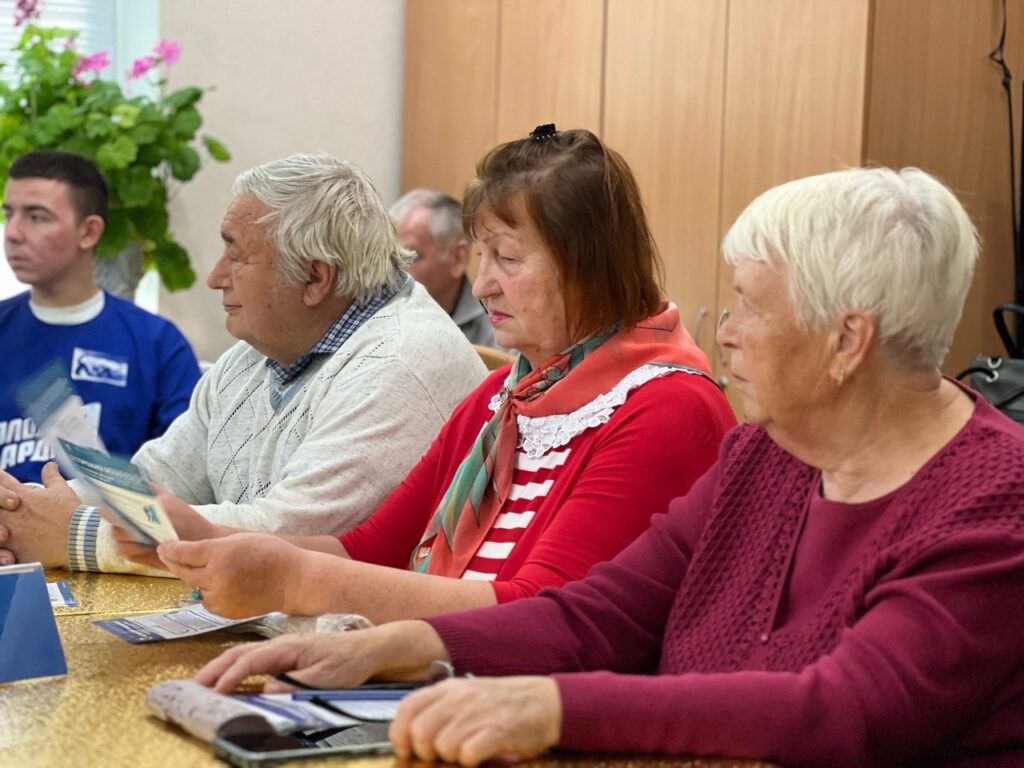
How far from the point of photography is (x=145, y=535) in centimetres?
153

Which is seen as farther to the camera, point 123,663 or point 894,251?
point 123,663

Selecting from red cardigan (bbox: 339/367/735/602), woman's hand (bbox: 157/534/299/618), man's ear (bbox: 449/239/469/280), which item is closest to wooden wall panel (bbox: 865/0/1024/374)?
man's ear (bbox: 449/239/469/280)

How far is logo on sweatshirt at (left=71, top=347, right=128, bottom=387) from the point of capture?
345cm

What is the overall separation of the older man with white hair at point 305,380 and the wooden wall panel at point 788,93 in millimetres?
1452

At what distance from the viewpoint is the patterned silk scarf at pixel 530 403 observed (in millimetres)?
1822

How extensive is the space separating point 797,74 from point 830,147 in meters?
0.21

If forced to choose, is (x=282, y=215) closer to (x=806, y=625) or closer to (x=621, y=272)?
(x=621, y=272)

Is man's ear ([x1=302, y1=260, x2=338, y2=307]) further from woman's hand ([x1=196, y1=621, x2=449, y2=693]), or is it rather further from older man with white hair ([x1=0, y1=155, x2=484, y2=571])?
woman's hand ([x1=196, y1=621, x2=449, y2=693])

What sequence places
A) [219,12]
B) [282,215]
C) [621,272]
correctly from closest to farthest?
[621,272] < [282,215] < [219,12]

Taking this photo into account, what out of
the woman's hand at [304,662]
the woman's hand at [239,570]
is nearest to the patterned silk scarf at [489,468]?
the woman's hand at [239,570]

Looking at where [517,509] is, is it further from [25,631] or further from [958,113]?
[958,113]

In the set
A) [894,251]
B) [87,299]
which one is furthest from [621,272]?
[87,299]

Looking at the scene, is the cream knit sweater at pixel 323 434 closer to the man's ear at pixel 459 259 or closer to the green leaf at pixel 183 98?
the green leaf at pixel 183 98

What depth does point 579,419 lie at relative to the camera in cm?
180
